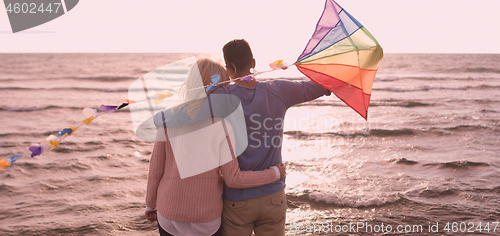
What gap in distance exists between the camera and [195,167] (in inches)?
70.7

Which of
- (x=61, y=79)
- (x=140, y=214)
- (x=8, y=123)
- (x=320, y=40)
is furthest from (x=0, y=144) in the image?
(x=61, y=79)

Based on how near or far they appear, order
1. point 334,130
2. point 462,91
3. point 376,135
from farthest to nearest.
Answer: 1. point 462,91
2. point 334,130
3. point 376,135

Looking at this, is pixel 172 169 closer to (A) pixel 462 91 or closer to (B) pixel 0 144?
(B) pixel 0 144

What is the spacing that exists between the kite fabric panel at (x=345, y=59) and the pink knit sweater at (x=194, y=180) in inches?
30.6

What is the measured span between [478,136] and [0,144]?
1027 centimetres

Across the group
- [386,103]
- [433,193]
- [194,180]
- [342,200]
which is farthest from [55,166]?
[386,103]

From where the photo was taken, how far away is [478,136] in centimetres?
745

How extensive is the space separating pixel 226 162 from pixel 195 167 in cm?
17

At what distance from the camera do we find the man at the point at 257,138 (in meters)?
1.94

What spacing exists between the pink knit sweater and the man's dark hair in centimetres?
38

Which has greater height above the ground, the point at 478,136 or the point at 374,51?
the point at 374,51

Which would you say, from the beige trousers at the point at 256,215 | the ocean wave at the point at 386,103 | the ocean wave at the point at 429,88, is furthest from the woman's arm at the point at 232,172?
the ocean wave at the point at 429,88

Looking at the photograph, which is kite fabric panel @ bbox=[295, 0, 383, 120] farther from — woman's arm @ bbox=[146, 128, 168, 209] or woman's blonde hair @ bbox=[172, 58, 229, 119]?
woman's arm @ bbox=[146, 128, 168, 209]

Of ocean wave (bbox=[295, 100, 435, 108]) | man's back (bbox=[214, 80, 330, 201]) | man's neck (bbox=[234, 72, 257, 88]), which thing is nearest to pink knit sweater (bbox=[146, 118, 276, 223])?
man's back (bbox=[214, 80, 330, 201])
